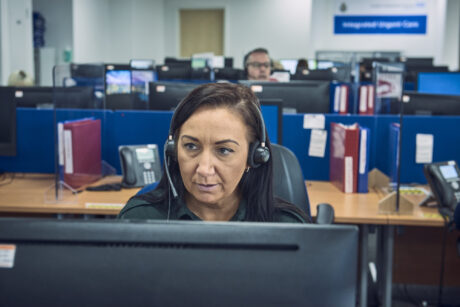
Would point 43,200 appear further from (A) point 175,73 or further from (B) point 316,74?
(A) point 175,73

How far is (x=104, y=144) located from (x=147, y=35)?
7539mm

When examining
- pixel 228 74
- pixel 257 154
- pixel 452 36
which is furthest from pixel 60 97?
pixel 452 36

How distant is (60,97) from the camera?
271cm

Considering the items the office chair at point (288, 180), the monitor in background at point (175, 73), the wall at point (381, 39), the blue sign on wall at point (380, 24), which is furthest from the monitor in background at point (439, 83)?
the blue sign on wall at point (380, 24)

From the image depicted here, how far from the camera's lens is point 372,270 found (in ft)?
9.95

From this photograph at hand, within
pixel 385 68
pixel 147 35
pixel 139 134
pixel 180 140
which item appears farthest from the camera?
pixel 147 35

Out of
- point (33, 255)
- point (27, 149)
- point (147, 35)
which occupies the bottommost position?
point (27, 149)

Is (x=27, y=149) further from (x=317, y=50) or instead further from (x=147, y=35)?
(x=317, y=50)

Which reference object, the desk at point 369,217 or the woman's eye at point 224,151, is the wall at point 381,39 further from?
the woman's eye at point 224,151

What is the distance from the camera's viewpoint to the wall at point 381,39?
33.0 ft

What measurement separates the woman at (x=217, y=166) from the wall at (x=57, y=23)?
24.2ft

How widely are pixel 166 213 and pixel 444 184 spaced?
1.50 m

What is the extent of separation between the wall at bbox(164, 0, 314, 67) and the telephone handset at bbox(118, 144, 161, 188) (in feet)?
25.0

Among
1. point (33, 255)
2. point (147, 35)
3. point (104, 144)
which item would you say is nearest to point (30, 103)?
point (104, 144)
